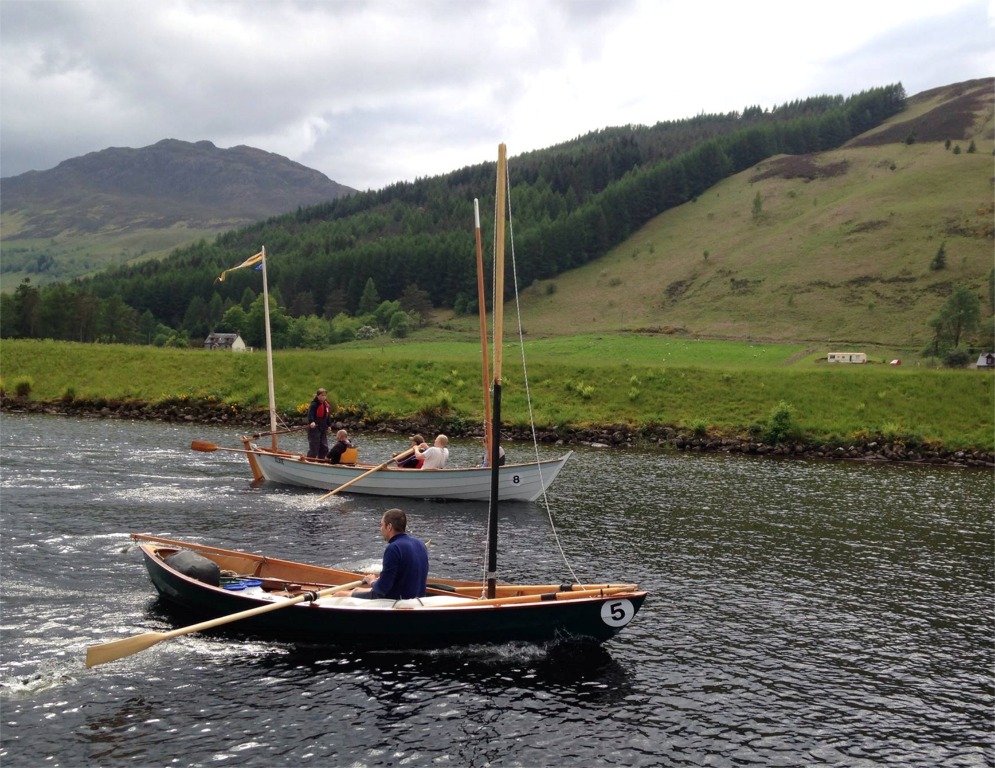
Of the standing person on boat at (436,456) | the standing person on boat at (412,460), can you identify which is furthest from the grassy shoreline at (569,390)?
the standing person on boat at (436,456)

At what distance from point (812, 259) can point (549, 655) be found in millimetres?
129787

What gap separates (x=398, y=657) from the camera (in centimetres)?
1568

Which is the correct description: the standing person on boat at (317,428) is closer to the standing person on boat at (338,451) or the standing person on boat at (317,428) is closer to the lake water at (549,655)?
the standing person on boat at (338,451)

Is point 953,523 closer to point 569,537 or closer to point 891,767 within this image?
point 569,537

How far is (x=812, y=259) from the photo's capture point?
131 metres

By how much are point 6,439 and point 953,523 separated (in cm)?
4723

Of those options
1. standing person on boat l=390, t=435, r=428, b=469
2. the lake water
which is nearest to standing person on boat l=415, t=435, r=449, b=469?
standing person on boat l=390, t=435, r=428, b=469

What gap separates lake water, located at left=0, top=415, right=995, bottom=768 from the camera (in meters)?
12.7

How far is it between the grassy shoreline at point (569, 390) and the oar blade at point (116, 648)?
41731 mm

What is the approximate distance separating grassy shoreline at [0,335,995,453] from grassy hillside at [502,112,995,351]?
39.7m

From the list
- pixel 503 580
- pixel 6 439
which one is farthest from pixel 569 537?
pixel 6 439

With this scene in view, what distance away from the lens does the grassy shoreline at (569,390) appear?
52.1 metres

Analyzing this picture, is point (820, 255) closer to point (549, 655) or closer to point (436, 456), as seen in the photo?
point (436, 456)

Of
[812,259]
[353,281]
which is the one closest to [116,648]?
[812,259]
